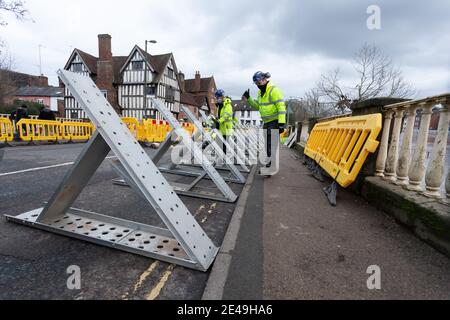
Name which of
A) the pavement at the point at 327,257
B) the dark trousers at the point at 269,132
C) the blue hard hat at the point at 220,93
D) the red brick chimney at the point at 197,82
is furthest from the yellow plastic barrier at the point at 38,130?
the red brick chimney at the point at 197,82

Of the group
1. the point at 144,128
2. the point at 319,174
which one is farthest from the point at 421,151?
the point at 144,128

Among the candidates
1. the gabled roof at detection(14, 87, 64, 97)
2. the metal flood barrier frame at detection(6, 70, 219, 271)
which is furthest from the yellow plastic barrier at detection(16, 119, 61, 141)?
the gabled roof at detection(14, 87, 64, 97)

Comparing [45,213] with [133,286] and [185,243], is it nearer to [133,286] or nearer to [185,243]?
[133,286]

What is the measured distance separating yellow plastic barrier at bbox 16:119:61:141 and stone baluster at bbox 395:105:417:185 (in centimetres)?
1239

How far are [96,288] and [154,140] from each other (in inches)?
434

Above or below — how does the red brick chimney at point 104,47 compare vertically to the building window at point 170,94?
above

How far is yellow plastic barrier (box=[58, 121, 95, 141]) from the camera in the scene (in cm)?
1155

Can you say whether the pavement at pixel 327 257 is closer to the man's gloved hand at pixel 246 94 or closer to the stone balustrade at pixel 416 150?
the stone balustrade at pixel 416 150

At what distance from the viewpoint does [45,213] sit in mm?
2213

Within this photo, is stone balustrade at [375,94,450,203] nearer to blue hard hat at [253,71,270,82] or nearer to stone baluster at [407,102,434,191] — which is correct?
stone baluster at [407,102,434,191]

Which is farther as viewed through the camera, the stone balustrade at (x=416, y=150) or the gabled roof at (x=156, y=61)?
the gabled roof at (x=156, y=61)

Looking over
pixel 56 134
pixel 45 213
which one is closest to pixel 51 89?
pixel 56 134

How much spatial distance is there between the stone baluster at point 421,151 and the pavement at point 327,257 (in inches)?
21.1

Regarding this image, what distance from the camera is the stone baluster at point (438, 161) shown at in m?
2.26
